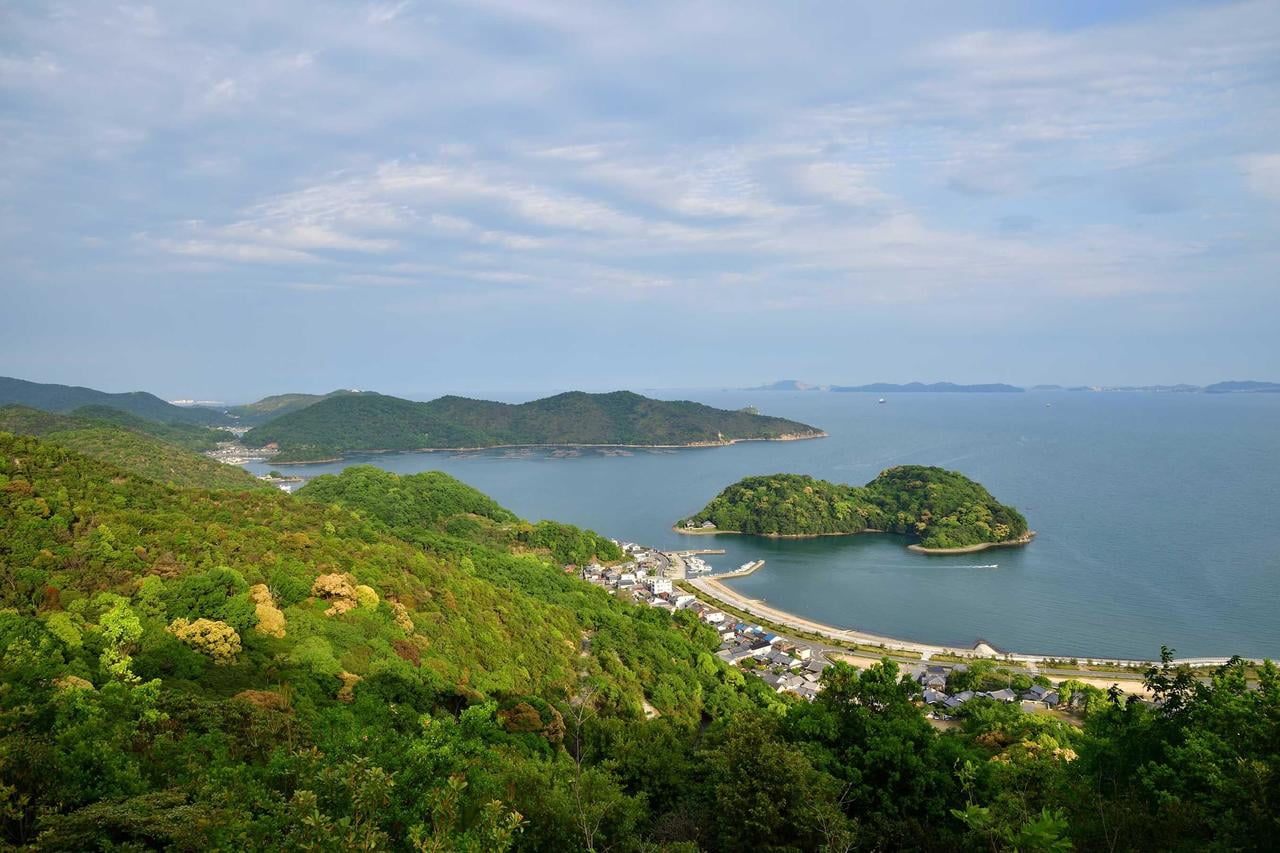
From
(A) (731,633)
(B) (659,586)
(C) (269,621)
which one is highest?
(C) (269,621)

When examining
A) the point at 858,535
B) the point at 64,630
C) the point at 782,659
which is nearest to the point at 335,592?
the point at 64,630

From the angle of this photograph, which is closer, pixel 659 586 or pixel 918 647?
pixel 918 647

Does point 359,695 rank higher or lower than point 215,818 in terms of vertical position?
lower

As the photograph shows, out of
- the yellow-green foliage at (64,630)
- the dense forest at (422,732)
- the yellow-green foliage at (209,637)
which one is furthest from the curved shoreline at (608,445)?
the yellow-green foliage at (64,630)

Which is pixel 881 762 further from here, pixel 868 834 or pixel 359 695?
pixel 359 695

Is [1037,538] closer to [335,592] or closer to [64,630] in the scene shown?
[335,592]

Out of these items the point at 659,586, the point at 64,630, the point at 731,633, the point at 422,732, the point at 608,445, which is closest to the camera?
the point at 422,732

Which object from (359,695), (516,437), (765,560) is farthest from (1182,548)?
(516,437)

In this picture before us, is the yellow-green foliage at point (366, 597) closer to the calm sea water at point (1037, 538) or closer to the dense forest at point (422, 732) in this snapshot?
the dense forest at point (422, 732)
